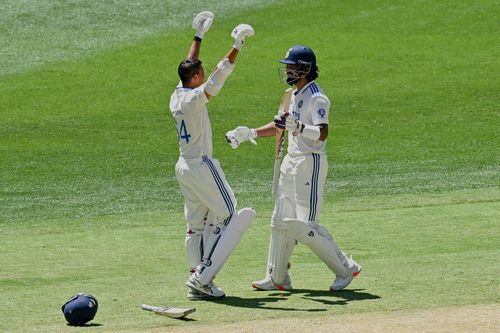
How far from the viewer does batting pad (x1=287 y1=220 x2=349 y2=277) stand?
10414 mm

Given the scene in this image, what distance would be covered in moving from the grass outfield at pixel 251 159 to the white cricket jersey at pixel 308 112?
4.57ft

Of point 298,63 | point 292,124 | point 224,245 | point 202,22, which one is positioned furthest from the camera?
point 202,22

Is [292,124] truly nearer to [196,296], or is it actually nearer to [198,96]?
[198,96]

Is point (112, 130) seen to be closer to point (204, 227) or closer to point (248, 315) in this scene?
point (204, 227)

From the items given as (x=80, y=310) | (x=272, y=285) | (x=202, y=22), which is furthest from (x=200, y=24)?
(x=80, y=310)

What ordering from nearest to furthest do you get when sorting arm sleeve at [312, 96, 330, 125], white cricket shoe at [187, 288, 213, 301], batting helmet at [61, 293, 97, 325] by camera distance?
1. batting helmet at [61, 293, 97, 325]
2. white cricket shoe at [187, 288, 213, 301]
3. arm sleeve at [312, 96, 330, 125]

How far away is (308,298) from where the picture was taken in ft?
33.7

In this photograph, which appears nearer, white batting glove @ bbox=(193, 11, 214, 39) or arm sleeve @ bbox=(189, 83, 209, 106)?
arm sleeve @ bbox=(189, 83, 209, 106)

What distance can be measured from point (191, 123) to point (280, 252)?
1.54m

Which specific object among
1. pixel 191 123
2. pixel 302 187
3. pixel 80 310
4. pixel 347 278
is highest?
pixel 191 123

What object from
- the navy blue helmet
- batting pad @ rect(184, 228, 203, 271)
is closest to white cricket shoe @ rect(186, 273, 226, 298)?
batting pad @ rect(184, 228, 203, 271)

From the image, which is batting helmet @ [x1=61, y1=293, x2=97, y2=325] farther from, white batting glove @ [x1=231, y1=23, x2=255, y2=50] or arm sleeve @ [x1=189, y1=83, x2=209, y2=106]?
white batting glove @ [x1=231, y1=23, x2=255, y2=50]

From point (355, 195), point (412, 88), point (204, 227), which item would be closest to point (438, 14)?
point (412, 88)

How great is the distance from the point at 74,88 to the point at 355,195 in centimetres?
1038
